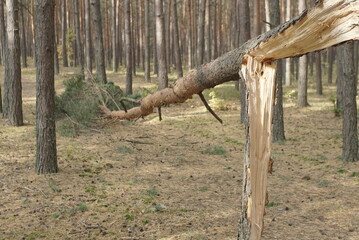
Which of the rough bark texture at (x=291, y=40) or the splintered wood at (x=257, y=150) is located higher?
the rough bark texture at (x=291, y=40)

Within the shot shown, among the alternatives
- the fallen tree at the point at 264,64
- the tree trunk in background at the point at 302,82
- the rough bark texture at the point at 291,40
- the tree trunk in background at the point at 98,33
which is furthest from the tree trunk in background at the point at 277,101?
the tree trunk in background at the point at 98,33

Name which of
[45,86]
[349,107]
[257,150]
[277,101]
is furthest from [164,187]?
[277,101]

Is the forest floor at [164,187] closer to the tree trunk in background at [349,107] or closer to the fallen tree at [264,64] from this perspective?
the tree trunk in background at [349,107]

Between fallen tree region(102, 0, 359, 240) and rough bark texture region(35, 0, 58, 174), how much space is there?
3799 mm

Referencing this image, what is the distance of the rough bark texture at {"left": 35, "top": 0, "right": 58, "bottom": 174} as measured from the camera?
660 cm

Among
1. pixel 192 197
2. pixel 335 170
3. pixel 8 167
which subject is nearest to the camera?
pixel 192 197

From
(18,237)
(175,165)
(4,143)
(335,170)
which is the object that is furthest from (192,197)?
(4,143)

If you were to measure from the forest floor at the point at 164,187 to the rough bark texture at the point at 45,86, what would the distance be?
374 millimetres

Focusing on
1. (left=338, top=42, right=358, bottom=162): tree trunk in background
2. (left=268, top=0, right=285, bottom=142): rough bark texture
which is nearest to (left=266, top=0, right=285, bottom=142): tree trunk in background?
(left=268, top=0, right=285, bottom=142): rough bark texture

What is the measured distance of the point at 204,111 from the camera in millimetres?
15609

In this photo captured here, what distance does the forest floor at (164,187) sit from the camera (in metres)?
5.13

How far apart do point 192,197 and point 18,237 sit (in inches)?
115

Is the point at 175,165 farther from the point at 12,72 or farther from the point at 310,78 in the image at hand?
the point at 310,78

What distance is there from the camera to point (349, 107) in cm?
821
